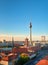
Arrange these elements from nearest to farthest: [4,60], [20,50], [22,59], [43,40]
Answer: [22,59] < [4,60] < [20,50] < [43,40]

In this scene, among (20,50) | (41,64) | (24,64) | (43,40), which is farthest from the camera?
(43,40)

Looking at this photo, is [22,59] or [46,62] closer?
[46,62]

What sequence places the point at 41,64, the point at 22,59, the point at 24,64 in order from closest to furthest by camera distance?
the point at 41,64, the point at 24,64, the point at 22,59

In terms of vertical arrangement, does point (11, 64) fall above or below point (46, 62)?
below

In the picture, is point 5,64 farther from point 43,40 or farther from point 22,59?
point 43,40

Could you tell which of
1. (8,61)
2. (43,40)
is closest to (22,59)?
(8,61)

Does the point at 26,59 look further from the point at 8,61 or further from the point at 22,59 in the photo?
the point at 8,61

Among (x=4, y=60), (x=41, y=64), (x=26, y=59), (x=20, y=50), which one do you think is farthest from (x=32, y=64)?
(x=20, y=50)

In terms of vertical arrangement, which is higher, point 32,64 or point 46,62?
point 46,62

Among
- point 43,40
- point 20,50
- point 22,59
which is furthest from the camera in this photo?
point 43,40
